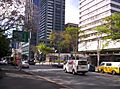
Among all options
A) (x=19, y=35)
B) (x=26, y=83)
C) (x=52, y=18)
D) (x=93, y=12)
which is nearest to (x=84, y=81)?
(x=26, y=83)

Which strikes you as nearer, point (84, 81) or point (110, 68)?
point (84, 81)

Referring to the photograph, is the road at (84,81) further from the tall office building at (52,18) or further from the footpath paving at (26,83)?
the tall office building at (52,18)

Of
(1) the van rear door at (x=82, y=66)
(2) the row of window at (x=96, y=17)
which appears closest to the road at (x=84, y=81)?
(1) the van rear door at (x=82, y=66)

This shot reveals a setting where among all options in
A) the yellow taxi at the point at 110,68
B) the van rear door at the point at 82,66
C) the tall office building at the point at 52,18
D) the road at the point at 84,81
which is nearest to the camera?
the road at the point at 84,81

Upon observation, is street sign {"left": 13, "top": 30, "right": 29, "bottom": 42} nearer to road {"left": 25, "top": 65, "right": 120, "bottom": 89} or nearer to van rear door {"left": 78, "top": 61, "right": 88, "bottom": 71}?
road {"left": 25, "top": 65, "right": 120, "bottom": 89}

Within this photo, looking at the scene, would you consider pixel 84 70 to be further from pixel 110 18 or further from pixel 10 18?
pixel 10 18

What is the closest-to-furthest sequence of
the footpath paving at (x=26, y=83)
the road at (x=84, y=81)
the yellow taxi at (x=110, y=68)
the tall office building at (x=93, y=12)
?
the footpath paving at (x=26, y=83) → the road at (x=84, y=81) → the yellow taxi at (x=110, y=68) → the tall office building at (x=93, y=12)

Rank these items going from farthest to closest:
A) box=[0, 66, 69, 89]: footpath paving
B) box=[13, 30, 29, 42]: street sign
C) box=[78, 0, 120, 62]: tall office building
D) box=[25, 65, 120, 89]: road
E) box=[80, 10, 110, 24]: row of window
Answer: box=[80, 10, 110, 24]: row of window, box=[78, 0, 120, 62]: tall office building, box=[13, 30, 29, 42]: street sign, box=[25, 65, 120, 89]: road, box=[0, 66, 69, 89]: footpath paving

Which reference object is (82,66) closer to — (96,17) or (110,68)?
(110,68)

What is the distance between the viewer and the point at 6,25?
28.2 meters

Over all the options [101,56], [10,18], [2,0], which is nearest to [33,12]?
[10,18]

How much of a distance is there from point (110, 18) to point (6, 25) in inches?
438

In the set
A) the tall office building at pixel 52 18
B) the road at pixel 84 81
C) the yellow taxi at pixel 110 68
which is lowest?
the road at pixel 84 81

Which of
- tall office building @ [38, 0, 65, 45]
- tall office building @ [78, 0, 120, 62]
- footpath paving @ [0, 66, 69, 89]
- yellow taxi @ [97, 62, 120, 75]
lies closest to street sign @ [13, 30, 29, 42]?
footpath paving @ [0, 66, 69, 89]
